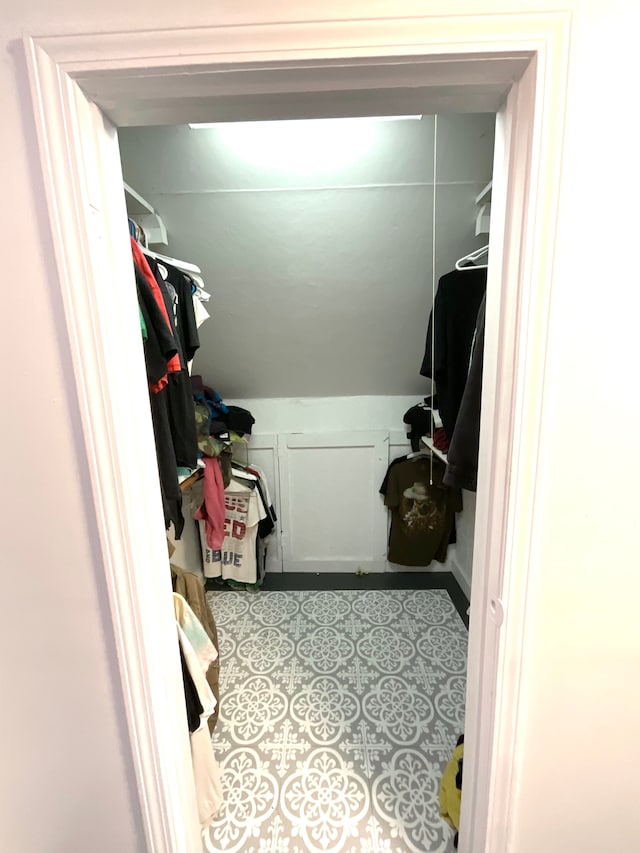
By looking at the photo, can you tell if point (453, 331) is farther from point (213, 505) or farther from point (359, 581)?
point (359, 581)

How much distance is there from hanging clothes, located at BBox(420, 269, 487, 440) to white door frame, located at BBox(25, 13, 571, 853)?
2.81 ft

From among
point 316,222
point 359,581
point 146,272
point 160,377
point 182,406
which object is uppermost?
point 316,222

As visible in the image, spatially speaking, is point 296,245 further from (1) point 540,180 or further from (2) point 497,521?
(2) point 497,521

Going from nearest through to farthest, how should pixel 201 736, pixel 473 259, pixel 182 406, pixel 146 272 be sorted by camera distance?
1. pixel 146 272
2. pixel 201 736
3. pixel 182 406
4. pixel 473 259

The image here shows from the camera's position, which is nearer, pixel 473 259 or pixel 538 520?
pixel 538 520

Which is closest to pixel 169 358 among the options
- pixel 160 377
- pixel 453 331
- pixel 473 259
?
pixel 160 377

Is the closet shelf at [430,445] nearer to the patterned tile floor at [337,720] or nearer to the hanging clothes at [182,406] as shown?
the patterned tile floor at [337,720]

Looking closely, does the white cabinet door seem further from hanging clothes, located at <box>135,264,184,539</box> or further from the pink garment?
hanging clothes, located at <box>135,264,184,539</box>

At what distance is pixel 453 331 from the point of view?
163cm

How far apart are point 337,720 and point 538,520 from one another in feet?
4.70

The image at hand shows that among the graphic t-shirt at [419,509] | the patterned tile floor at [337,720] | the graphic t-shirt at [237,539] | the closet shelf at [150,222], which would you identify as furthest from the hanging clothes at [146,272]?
the graphic t-shirt at [419,509]

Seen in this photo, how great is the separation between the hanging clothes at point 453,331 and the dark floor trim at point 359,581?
4.34ft

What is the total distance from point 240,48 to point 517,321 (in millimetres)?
648

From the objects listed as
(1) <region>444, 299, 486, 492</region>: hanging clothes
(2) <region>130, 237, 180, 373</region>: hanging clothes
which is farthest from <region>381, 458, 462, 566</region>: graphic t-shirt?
(2) <region>130, 237, 180, 373</region>: hanging clothes
